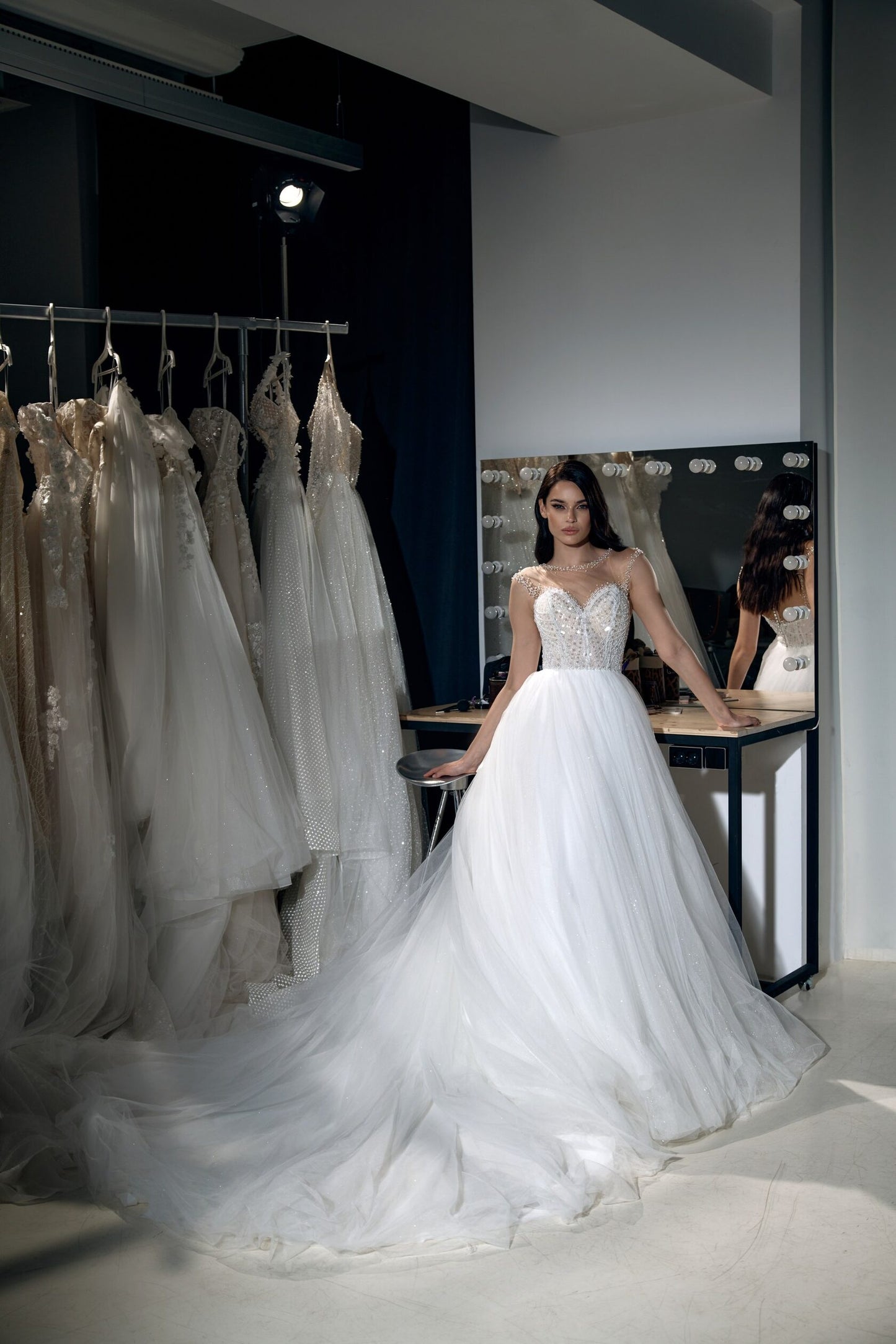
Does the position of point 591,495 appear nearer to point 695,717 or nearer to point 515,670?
point 515,670

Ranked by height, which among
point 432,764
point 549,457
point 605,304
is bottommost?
point 432,764

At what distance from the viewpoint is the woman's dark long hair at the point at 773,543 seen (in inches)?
169

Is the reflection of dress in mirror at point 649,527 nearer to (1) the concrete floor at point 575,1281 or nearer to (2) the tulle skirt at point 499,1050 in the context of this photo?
(2) the tulle skirt at point 499,1050

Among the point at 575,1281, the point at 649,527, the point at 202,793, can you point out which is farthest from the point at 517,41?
the point at 575,1281

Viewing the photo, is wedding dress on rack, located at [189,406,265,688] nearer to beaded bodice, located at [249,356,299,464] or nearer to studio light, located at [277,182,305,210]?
beaded bodice, located at [249,356,299,464]

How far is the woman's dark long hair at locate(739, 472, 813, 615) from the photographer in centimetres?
430

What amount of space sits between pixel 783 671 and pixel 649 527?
0.67 metres

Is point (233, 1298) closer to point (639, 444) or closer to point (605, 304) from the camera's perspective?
point (639, 444)

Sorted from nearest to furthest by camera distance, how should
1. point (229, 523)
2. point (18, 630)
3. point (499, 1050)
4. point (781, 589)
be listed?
1. point (499, 1050)
2. point (18, 630)
3. point (229, 523)
4. point (781, 589)

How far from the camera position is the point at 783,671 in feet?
14.3

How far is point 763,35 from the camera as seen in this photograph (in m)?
4.29

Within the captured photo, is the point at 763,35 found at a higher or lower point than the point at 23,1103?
higher

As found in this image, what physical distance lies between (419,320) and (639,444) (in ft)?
3.40

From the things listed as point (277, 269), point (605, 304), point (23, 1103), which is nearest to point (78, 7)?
point (277, 269)
